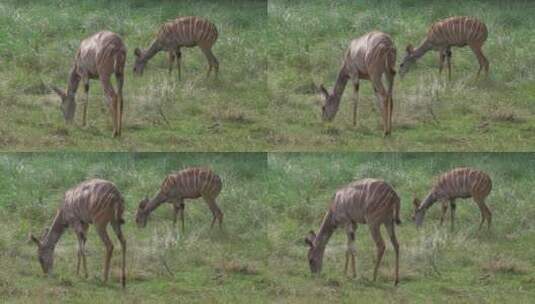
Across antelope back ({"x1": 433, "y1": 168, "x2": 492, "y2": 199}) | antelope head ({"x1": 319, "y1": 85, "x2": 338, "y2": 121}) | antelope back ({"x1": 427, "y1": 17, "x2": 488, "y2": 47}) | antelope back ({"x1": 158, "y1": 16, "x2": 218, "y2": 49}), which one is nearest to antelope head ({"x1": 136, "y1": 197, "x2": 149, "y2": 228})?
antelope back ({"x1": 158, "y1": 16, "x2": 218, "y2": 49})

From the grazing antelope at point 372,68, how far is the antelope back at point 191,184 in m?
1.78

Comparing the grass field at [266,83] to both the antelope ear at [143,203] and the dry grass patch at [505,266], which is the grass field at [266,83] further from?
the dry grass patch at [505,266]

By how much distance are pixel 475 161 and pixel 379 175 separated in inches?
53.3

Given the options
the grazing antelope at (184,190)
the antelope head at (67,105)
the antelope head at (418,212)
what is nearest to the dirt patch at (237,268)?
the grazing antelope at (184,190)

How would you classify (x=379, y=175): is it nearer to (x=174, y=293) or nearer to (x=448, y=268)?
(x=448, y=268)

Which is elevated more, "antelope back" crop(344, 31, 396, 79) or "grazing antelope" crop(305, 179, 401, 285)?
"antelope back" crop(344, 31, 396, 79)

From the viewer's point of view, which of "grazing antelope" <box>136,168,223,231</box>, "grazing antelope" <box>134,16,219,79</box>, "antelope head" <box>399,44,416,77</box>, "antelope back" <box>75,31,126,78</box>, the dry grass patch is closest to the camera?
the dry grass patch

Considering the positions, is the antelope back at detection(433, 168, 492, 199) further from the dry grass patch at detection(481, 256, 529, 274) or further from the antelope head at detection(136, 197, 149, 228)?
the antelope head at detection(136, 197, 149, 228)

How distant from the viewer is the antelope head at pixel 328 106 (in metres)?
24.6

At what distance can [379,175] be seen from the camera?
80.5 feet

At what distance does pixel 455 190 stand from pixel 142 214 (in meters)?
4.28

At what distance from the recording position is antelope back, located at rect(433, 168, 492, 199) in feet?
80.1

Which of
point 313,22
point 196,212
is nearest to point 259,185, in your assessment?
point 196,212

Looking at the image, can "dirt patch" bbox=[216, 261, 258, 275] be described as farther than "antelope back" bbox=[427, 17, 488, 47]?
No
